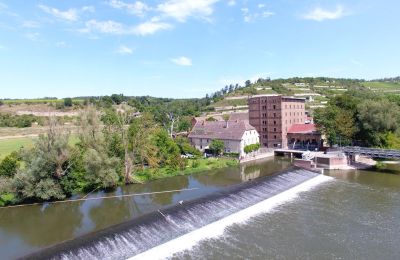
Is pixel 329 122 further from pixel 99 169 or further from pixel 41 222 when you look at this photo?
pixel 41 222

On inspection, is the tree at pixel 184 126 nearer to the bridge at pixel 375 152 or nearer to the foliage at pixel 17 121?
the bridge at pixel 375 152

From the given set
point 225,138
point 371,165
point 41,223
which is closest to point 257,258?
point 41,223

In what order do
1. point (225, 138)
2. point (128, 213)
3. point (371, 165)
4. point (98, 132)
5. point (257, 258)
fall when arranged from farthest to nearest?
point (225, 138)
point (371, 165)
point (98, 132)
point (128, 213)
point (257, 258)

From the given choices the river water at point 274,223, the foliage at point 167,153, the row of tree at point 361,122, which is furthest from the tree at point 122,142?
the row of tree at point 361,122

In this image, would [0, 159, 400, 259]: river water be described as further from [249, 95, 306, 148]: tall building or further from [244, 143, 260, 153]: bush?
[249, 95, 306, 148]: tall building

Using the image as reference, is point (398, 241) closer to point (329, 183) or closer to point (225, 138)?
point (329, 183)
